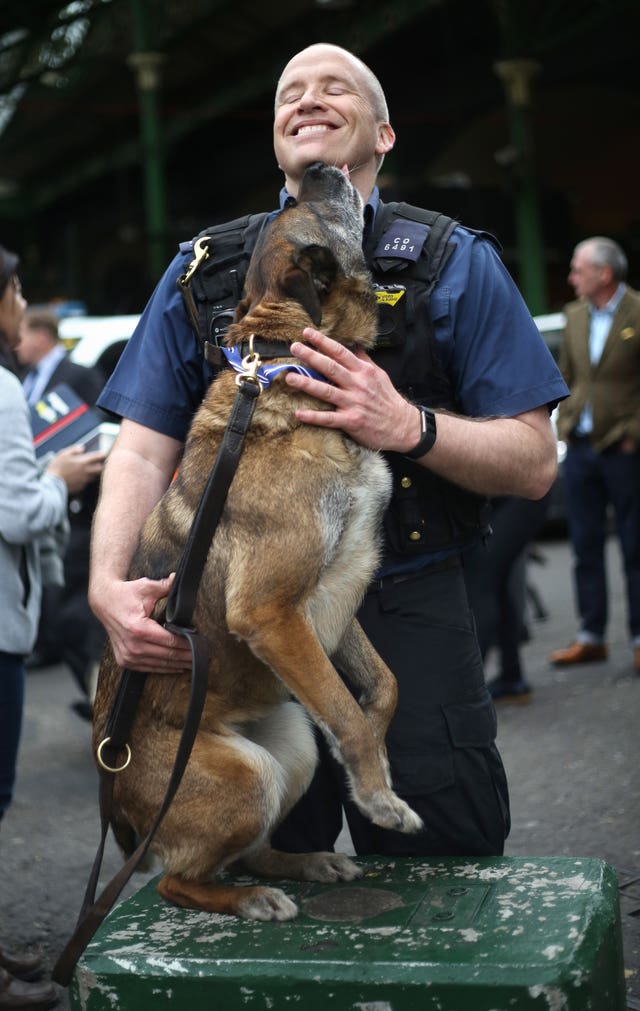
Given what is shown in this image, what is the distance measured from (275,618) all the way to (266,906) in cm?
61

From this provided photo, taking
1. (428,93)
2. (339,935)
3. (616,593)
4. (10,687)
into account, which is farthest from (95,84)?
(339,935)

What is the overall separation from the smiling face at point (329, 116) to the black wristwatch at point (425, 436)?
66 centimetres

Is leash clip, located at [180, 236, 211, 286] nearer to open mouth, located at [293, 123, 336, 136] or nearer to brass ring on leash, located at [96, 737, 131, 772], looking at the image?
open mouth, located at [293, 123, 336, 136]

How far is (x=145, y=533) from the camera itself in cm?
286

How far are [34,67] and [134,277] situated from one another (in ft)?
14.6

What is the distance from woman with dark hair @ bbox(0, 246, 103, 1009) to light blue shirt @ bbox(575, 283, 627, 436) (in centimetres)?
480

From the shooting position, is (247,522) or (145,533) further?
(145,533)

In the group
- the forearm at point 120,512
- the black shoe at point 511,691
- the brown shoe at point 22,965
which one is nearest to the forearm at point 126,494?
the forearm at point 120,512

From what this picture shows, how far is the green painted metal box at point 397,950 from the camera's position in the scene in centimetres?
213

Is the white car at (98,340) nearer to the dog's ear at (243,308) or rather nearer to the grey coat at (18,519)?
the grey coat at (18,519)

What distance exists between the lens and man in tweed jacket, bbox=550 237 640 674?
793 cm

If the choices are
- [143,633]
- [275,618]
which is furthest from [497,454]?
[143,633]

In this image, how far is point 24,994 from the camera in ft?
12.2

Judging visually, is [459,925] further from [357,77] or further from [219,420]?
[357,77]
